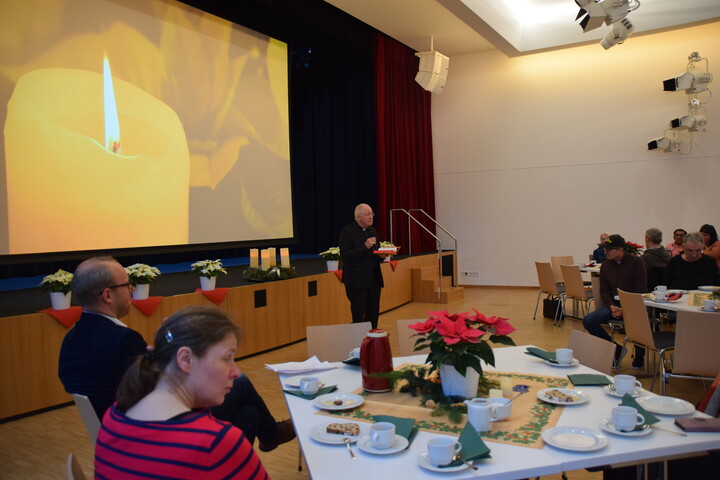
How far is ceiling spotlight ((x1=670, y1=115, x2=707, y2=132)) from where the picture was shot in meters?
8.84

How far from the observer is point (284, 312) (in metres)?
6.19

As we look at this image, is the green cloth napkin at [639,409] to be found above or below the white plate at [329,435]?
above

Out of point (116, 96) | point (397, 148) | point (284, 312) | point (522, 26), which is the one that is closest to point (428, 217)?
point (397, 148)

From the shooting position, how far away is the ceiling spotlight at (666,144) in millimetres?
9166

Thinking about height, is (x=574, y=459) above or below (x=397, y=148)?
below

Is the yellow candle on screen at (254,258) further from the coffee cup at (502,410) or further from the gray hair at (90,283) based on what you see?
the coffee cup at (502,410)

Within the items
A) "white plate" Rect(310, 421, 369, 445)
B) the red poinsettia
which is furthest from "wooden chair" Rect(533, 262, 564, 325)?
"white plate" Rect(310, 421, 369, 445)

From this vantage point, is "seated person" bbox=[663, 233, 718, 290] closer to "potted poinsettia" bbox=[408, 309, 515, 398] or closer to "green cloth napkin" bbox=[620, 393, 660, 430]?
"green cloth napkin" bbox=[620, 393, 660, 430]

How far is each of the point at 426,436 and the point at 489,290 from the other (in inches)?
360

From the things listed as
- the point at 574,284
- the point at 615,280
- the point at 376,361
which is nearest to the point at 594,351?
the point at 376,361

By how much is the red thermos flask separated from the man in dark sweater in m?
3.13

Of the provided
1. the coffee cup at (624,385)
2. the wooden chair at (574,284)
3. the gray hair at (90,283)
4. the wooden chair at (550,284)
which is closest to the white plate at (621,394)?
the coffee cup at (624,385)

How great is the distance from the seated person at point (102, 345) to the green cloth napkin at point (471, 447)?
1.13 metres

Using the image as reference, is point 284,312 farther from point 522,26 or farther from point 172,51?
point 522,26
